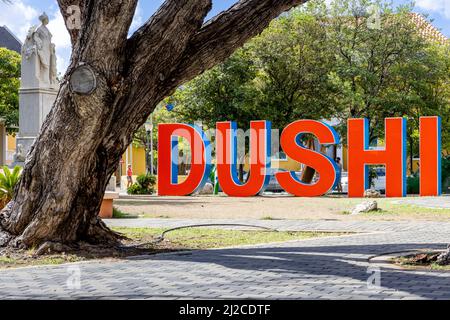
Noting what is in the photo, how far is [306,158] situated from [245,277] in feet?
64.4

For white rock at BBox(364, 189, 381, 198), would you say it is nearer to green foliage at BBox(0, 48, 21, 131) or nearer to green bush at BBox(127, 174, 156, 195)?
green bush at BBox(127, 174, 156, 195)

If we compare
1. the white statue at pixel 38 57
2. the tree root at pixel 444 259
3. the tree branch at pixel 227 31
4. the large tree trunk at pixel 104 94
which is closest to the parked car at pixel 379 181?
the white statue at pixel 38 57

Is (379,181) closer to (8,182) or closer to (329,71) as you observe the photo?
(329,71)

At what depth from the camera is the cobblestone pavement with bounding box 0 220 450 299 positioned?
675 cm

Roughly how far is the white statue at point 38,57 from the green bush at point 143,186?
12.8 metres

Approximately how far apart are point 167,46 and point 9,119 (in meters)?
36.2

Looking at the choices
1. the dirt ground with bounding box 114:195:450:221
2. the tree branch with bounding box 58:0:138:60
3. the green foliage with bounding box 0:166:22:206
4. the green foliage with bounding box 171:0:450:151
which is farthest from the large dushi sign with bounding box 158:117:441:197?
the tree branch with bounding box 58:0:138:60

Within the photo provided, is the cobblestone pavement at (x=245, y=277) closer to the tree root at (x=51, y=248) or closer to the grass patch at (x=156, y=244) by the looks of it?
the grass patch at (x=156, y=244)

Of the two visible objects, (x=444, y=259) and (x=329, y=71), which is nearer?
(x=444, y=259)

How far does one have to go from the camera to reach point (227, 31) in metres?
10.5

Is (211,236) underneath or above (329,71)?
underneath

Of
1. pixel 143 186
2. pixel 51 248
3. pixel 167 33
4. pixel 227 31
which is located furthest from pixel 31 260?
pixel 143 186

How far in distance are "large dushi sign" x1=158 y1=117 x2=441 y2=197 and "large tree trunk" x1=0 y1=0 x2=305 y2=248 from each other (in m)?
16.6

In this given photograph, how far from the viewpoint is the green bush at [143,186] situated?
32.1 meters
